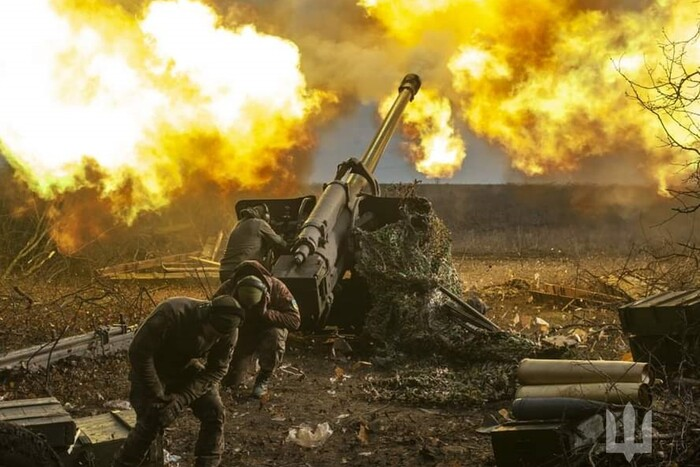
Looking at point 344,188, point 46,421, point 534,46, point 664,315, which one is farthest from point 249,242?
point 534,46

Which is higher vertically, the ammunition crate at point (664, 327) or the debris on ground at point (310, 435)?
the ammunition crate at point (664, 327)

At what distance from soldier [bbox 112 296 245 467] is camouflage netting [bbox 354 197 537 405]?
9.05 ft

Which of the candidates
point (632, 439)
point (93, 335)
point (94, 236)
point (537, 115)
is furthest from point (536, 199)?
point (632, 439)

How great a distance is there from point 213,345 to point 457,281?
20.7ft

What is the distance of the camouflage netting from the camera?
816cm

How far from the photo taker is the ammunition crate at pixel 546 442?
209 inches

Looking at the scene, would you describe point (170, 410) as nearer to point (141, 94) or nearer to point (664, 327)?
point (664, 327)

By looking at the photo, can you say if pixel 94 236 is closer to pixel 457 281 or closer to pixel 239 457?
pixel 457 281

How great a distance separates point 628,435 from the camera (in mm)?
5289

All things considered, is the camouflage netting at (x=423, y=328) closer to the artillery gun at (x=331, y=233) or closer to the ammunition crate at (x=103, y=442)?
the artillery gun at (x=331, y=233)

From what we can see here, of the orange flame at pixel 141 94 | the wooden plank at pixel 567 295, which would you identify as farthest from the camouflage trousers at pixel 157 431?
the orange flame at pixel 141 94

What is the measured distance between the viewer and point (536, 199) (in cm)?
2692

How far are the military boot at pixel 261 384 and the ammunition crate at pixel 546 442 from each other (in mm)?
3363

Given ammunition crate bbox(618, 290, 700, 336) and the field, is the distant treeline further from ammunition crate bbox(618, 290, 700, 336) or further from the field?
ammunition crate bbox(618, 290, 700, 336)
